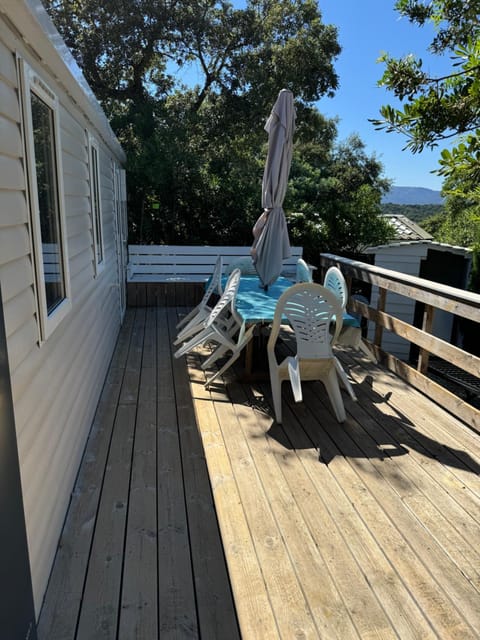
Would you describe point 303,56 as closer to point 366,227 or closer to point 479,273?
point 366,227

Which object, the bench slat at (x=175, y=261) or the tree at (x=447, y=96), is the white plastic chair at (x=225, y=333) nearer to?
the tree at (x=447, y=96)

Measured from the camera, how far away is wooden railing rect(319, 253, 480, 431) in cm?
308

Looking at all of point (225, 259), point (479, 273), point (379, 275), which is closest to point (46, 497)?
point (379, 275)

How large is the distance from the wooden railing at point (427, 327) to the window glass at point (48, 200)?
2.45 meters

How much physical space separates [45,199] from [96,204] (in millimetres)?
1956

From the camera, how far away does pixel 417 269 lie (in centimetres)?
931

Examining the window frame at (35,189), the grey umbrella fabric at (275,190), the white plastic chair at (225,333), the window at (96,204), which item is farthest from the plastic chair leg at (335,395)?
the window at (96,204)

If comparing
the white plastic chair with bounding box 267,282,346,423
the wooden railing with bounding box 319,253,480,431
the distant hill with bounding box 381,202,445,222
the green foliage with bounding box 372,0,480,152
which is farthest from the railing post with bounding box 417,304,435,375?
the distant hill with bounding box 381,202,445,222

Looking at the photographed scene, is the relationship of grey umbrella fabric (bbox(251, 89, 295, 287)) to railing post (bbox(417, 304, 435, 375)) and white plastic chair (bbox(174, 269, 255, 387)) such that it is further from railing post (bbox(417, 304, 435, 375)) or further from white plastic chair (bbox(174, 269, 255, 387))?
railing post (bbox(417, 304, 435, 375))

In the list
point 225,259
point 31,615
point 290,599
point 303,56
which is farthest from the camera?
point 303,56

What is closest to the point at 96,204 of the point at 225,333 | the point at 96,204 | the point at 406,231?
the point at 96,204

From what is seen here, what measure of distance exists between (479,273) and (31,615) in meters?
9.09

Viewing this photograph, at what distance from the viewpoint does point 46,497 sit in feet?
6.16

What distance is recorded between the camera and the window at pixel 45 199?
1.81 metres
